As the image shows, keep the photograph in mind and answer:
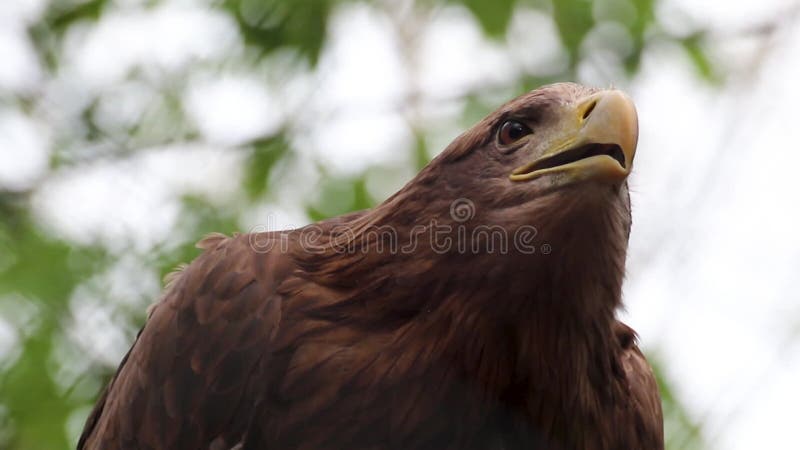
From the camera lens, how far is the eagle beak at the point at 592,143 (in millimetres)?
3016

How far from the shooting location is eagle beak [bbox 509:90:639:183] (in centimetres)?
302

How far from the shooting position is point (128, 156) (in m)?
5.71

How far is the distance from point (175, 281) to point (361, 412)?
85 centimetres

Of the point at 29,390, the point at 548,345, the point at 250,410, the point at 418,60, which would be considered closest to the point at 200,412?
the point at 250,410

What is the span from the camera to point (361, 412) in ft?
10.8

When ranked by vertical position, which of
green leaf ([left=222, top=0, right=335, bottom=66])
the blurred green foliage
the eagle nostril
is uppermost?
green leaf ([left=222, top=0, right=335, bottom=66])

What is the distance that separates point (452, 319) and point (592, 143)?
0.63 meters

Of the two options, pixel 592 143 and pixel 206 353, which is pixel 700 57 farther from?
pixel 206 353

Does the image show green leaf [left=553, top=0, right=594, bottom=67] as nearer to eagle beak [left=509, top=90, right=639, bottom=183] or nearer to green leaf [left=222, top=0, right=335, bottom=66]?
green leaf [left=222, top=0, right=335, bottom=66]

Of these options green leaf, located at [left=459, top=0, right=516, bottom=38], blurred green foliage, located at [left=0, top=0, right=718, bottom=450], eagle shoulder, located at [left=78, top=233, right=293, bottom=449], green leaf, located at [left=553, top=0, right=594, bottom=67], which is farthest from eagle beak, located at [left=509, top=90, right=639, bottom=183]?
green leaf, located at [left=553, top=0, right=594, bottom=67]

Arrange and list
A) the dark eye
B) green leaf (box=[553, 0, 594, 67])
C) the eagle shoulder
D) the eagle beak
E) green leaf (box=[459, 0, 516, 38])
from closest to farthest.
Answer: the eagle beak < the dark eye < the eagle shoulder < green leaf (box=[459, 0, 516, 38]) < green leaf (box=[553, 0, 594, 67])

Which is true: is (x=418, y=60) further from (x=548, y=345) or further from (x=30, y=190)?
(x=548, y=345)

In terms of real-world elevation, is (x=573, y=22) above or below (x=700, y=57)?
above

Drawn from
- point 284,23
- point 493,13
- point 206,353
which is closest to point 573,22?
point 493,13
